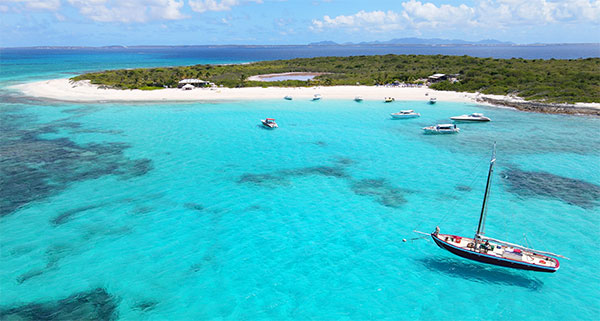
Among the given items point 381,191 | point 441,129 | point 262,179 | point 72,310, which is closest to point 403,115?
point 441,129

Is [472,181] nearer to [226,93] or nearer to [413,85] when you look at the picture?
[413,85]

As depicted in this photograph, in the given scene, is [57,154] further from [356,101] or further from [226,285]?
[356,101]

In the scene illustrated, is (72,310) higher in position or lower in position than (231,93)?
lower

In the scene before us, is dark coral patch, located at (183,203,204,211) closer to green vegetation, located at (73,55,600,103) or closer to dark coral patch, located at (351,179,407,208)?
dark coral patch, located at (351,179,407,208)

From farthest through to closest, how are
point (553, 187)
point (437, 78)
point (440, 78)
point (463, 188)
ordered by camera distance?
1. point (440, 78)
2. point (437, 78)
3. point (553, 187)
4. point (463, 188)

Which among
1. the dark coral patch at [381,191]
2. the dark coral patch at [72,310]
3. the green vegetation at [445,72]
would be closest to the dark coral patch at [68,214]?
the dark coral patch at [72,310]

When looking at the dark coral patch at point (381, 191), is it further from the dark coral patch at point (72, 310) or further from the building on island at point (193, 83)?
the building on island at point (193, 83)

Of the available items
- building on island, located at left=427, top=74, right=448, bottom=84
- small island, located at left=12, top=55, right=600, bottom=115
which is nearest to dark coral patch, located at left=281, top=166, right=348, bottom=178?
small island, located at left=12, top=55, right=600, bottom=115

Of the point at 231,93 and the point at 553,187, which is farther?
the point at 231,93

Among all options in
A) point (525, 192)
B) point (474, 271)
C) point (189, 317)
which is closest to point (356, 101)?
point (525, 192)
